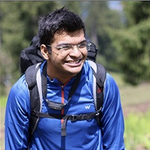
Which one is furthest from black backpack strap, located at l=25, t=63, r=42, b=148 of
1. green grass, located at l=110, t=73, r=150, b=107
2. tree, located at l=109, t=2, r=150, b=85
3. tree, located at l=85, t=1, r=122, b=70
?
tree, located at l=85, t=1, r=122, b=70

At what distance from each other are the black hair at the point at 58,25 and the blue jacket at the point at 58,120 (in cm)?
28

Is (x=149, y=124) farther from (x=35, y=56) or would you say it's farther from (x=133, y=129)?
(x=35, y=56)

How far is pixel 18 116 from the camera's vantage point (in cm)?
205

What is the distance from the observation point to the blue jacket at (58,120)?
2.05 meters

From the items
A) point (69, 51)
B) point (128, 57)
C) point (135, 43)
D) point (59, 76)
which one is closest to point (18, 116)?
point (59, 76)

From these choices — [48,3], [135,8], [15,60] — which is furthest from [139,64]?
[15,60]

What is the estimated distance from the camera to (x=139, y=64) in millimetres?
19969

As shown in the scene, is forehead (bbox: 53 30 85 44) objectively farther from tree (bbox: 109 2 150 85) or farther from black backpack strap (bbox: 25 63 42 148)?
tree (bbox: 109 2 150 85)

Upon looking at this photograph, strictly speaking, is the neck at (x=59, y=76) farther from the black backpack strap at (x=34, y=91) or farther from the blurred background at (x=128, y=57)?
the blurred background at (x=128, y=57)

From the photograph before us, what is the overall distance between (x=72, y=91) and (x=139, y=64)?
1834 centimetres

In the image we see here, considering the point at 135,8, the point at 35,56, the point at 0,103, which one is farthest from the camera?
the point at 135,8

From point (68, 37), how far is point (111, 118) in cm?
62

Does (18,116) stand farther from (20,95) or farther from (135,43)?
(135,43)

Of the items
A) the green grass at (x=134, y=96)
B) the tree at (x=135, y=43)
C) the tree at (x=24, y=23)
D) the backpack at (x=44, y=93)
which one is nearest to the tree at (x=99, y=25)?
the tree at (x=24, y=23)
